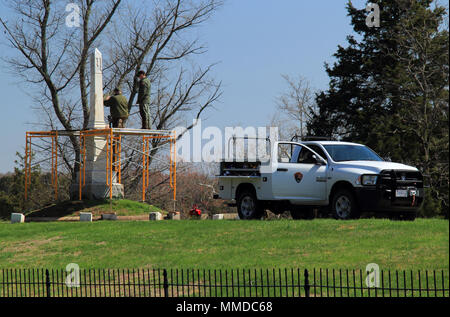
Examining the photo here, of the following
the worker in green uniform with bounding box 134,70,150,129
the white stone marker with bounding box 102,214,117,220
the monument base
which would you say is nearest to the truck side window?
the white stone marker with bounding box 102,214,117,220

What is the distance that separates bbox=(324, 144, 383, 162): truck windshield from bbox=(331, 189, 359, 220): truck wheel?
1222mm

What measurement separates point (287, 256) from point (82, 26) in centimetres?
3066

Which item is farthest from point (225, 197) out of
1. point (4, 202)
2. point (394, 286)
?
point (4, 202)

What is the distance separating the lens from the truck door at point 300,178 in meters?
20.0

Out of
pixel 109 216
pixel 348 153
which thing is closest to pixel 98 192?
pixel 109 216

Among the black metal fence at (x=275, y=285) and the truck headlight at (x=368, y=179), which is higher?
Answer: the truck headlight at (x=368, y=179)

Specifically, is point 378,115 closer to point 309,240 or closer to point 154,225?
point 154,225

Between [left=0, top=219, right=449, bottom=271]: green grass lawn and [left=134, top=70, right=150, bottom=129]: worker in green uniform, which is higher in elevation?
[left=134, top=70, right=150, bottom=129]: worker in green uniform

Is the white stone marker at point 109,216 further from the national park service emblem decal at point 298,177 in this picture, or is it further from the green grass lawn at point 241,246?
the national park service emblem decal at point 298,177

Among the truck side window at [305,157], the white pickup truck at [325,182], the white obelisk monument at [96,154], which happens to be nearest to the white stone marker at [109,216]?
the white obelisk monument at [96,154]

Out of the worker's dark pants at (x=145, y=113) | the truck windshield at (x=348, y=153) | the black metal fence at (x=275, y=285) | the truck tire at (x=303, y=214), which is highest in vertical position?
the worker's dark pants at (x=145, y=113)

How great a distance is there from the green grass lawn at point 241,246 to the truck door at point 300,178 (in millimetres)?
1034

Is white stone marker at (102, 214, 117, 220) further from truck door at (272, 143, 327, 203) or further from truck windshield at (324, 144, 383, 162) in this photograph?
truck windshield at (324, 144, 383, 162)

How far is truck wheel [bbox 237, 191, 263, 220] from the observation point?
21844 millimetres
